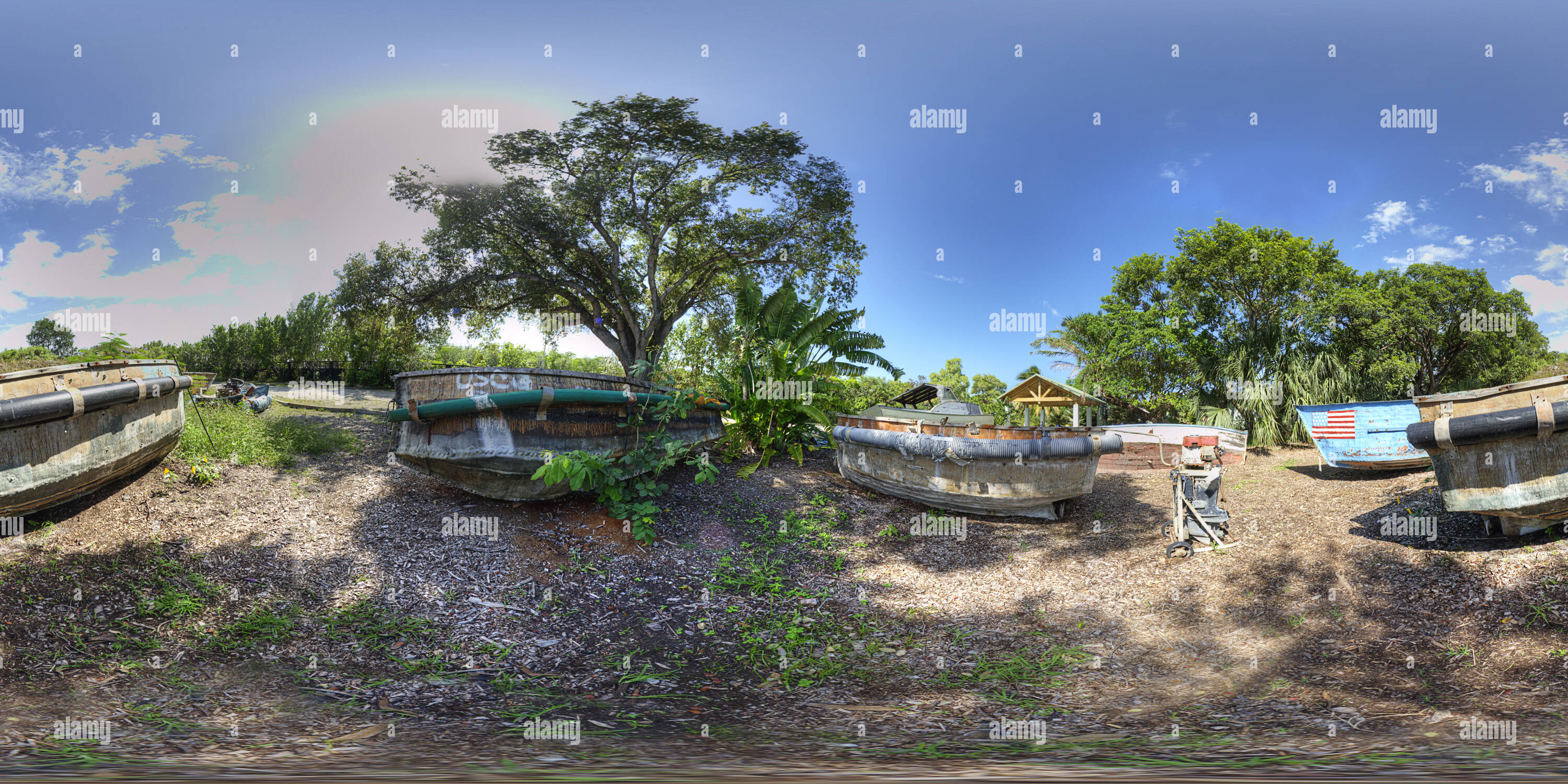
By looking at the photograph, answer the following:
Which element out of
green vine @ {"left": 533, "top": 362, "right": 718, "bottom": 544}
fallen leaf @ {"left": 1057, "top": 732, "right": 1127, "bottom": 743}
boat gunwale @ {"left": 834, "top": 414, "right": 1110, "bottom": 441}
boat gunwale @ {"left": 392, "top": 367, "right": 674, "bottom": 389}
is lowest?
fallen leaf @ {"left": 1057, "top": 732, "right": 1127, "bottom": 743}

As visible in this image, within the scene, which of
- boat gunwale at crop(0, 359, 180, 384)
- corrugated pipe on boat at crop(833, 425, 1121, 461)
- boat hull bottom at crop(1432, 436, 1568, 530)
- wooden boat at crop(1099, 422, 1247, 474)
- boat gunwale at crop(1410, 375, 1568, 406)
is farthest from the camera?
wooden boat at crop(1099, 422, 1247, 474)

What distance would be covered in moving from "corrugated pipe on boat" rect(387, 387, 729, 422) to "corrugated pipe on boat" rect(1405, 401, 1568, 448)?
8.87 meters

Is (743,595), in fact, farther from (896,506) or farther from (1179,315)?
(1179,315)

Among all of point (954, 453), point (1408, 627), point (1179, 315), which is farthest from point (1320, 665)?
point (1179, 315)

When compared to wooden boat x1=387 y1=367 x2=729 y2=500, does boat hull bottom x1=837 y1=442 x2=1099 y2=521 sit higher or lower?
lower

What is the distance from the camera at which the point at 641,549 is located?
7.24 m

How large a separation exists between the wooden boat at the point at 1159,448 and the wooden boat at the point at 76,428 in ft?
51.8

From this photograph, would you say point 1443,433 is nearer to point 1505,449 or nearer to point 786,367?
point 1505,449

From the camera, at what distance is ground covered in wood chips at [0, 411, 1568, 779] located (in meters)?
3.33

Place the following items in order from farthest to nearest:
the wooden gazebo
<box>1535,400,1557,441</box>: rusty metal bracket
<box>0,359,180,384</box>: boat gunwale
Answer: the wooden gazebo < <box>1535,400,1557,441</box>: rusty metal bracket < <box>0,359,180,384</box>: boat gunwale

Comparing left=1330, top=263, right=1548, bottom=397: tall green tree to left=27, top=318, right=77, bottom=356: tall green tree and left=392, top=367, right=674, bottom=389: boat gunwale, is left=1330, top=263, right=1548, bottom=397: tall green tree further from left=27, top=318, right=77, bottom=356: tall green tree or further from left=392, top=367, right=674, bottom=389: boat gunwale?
left=27, top=318, right=77, bottom=356: tall green tree

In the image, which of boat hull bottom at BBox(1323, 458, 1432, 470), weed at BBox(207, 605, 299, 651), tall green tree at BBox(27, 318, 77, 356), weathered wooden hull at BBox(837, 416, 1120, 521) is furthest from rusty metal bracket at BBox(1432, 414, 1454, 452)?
tall green tree at BBox(27, 318, 77, 356)

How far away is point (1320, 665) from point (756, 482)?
682cm

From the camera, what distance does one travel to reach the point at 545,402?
7320mm
